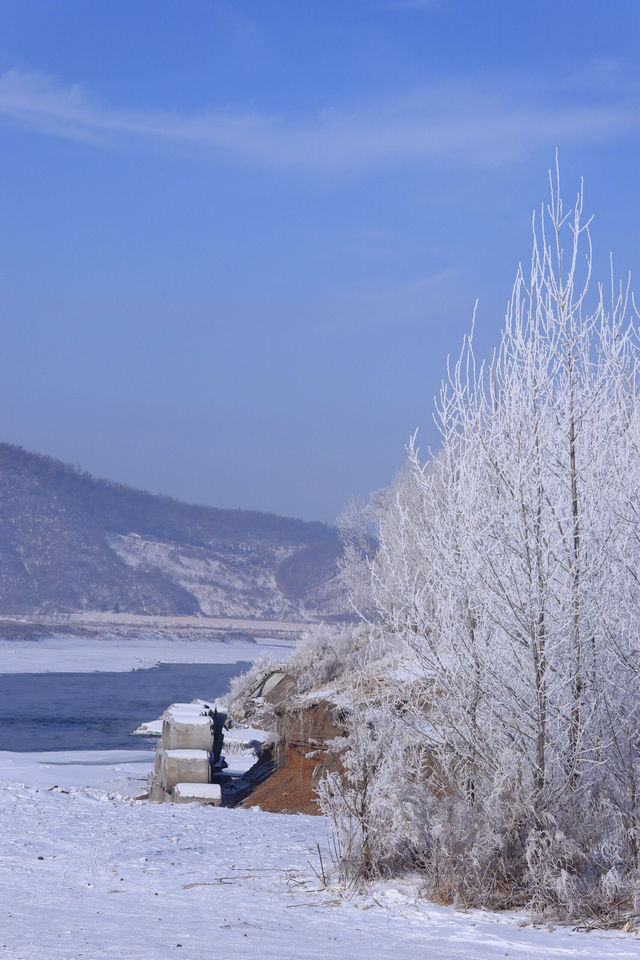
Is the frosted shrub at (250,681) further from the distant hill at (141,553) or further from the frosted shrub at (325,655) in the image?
the distant hill at (141,553)

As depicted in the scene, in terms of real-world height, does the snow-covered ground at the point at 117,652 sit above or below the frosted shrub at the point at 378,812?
below

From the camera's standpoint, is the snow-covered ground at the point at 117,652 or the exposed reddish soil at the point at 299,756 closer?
the exposed reddish soil at the point at 299,756

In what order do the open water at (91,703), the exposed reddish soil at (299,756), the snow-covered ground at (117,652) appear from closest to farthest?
the exposed reddish soil at (299,756) < the open water at (91,703) < the snow-covered ground at (117,652)

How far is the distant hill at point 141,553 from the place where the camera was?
128m

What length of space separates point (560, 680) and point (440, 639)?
3.23ft

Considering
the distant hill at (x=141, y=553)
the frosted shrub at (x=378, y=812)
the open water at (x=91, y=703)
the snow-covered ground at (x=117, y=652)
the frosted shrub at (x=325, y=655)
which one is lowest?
the open water at (x=91, y=703)

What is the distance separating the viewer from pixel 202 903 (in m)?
6.86

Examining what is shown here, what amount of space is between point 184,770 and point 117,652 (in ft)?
182

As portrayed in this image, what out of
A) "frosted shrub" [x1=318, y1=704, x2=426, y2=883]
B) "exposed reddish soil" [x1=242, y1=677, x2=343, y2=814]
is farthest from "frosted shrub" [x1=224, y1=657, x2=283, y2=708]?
"frosted shrub" [x1=318, y1=704, x2=426, y2=883]

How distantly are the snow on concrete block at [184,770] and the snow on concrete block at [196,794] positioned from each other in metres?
0.45

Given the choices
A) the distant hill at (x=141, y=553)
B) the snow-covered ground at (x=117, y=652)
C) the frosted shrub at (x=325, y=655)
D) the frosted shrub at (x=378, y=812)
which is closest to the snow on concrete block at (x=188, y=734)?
the frosted shrub at (x=325, y=655)

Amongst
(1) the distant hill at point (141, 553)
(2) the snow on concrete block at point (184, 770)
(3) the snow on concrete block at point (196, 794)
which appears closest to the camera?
(3) the snow on concrete block at point (196, 794)

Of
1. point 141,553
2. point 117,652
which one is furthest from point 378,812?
point 141,553

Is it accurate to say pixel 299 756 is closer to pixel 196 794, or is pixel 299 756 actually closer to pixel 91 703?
pixel 196 794
